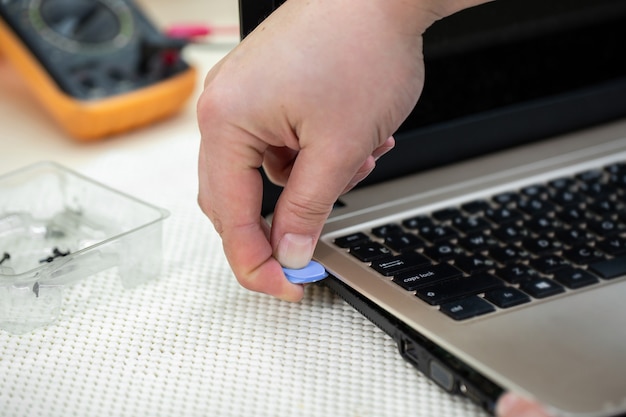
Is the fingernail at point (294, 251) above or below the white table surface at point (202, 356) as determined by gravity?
above

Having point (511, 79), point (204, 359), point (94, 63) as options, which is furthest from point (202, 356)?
point (94, 63)

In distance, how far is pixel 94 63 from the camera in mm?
782

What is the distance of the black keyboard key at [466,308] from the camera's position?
1.32 ft

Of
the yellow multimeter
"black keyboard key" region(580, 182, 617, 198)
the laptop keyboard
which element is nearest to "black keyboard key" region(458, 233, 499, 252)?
the laptop keyboard

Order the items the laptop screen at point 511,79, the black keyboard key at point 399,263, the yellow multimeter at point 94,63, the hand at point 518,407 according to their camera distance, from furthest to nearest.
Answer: the yellow multimeter at point 94,63 → the laptop screen at point 511,79 → the black keyboard key at point 399,263 → the hand at point 518,407

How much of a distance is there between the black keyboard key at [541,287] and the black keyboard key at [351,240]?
10 cm

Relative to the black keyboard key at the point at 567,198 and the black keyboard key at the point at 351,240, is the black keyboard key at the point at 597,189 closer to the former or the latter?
the black keyboard key at the point at 567,198

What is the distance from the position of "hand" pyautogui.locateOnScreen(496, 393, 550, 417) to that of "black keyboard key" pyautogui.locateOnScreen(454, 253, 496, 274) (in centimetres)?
11

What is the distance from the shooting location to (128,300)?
0.50 meters

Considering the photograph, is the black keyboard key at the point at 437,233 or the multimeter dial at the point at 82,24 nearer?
the black keyboard key at the point at 437,233

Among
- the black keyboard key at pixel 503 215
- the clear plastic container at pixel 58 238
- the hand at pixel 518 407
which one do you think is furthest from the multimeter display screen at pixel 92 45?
the hand at pixel 518 407

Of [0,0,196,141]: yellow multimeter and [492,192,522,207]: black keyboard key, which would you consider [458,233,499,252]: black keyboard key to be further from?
[0,0,196,141]: yellow multimeter

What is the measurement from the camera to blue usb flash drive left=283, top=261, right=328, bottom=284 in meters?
0.44

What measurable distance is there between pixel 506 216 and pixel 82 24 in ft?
1.67
